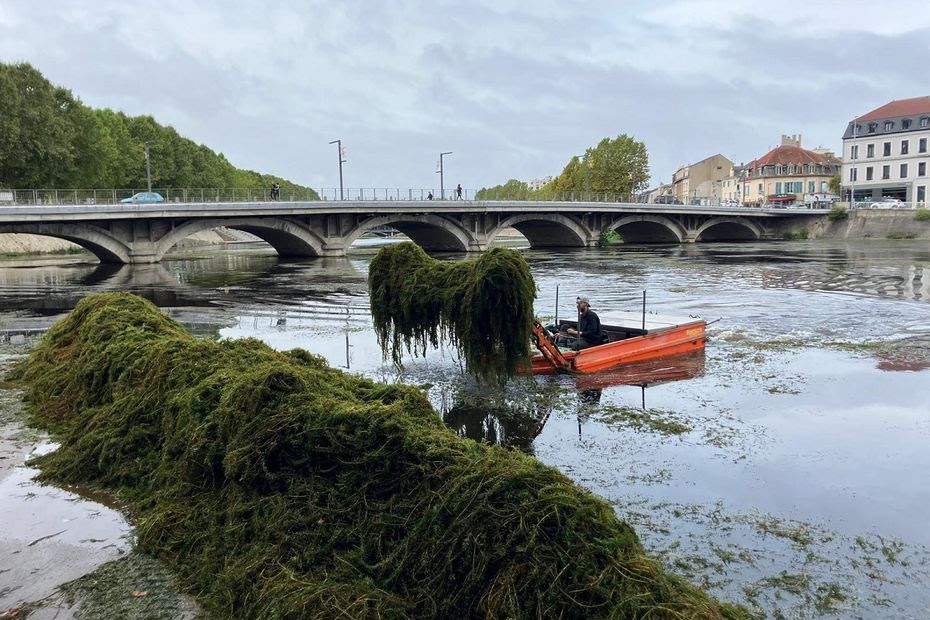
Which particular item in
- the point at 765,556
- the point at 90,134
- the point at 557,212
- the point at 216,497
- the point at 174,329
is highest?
the point at 90,134

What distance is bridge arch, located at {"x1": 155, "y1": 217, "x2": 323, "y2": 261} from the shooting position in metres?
51.7

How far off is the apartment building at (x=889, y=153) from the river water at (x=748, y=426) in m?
68.7

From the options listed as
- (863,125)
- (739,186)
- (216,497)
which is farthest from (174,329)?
(739,186)

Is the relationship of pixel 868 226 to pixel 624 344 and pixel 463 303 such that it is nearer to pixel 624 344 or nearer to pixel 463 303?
pixel 624 344

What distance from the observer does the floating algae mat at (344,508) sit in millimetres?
5206

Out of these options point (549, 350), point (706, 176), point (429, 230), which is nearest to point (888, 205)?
point (429, 230)

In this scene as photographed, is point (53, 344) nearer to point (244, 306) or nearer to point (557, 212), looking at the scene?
point (244, 306)

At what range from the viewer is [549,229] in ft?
260

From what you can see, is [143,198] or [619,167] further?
[619,167]

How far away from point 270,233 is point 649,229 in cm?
4651

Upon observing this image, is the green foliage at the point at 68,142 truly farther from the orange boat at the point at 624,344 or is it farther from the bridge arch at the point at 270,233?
the orange boat at the point at 624,344

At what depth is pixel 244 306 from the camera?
94.5 feet

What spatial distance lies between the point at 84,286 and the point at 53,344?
23.8m

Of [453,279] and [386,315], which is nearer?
[453,279]
